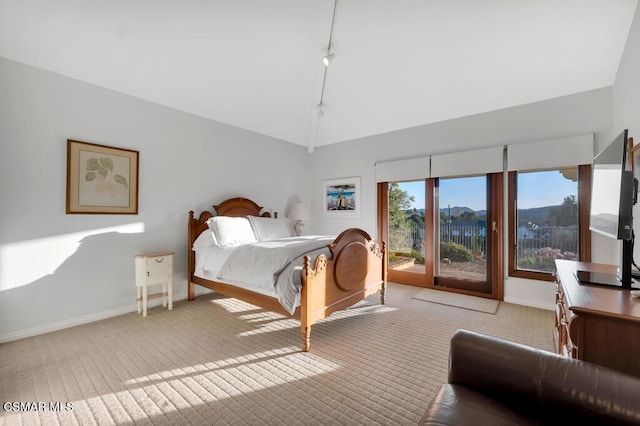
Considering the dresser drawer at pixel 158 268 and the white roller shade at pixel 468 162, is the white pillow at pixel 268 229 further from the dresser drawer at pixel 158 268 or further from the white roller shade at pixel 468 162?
the white roller shade at pixel 468 162

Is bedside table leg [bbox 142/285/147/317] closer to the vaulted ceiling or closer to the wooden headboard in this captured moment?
the wooden headboard

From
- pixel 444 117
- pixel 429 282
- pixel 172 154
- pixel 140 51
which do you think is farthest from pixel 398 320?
pixel 140 51

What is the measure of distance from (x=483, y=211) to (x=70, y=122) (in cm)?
512

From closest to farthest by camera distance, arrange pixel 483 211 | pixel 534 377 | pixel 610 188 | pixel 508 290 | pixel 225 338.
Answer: pixel 534 377 < pixel 610 188 < pixel 225 338 < pixel 508 290 < pixel 483 211

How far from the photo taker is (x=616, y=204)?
58.2 inches

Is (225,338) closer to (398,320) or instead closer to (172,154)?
(398,320)

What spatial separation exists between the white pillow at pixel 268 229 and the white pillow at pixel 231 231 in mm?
116

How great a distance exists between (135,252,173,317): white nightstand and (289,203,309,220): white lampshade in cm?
224

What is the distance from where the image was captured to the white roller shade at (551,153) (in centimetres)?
306

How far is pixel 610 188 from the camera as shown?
162 cm

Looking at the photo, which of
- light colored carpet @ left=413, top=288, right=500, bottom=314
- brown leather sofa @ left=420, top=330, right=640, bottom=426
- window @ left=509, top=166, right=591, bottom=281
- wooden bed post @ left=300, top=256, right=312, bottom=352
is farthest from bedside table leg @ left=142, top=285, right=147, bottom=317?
window @ left=509, top=166, right=591, bottom=281

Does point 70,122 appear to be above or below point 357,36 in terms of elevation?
below

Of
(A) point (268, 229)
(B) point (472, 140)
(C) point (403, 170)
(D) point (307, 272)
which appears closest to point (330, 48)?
(C) point (403, 170)

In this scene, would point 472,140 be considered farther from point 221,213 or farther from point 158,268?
point 158,268
